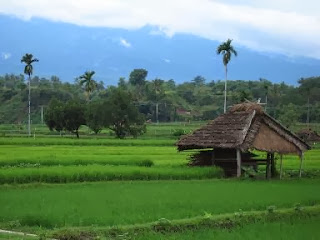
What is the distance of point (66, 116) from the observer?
61719 mm

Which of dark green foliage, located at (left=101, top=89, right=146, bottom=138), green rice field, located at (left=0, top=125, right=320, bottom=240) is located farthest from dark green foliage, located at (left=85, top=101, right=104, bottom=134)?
green rice field, located at (left=0, top=125, right=320, bottom=240)

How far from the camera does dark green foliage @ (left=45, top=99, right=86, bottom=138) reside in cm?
6147

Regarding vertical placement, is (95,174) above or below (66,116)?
below

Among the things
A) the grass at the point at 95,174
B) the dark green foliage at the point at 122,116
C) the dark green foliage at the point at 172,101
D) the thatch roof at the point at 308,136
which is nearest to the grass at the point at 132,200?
the grass at the point at 95,174

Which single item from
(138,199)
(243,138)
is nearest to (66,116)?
(243,138)

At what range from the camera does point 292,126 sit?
7050 cm

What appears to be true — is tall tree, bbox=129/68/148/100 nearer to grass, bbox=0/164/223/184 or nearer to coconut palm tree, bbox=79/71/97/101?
coconut palm tree, bbox=79/71/97/101

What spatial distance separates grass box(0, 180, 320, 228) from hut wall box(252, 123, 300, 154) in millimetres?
3136

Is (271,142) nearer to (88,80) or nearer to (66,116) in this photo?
(66,116)

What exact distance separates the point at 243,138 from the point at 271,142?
2022 mm

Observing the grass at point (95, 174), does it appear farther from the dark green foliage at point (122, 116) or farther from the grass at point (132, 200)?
the dark green foliage at point (122, 116)

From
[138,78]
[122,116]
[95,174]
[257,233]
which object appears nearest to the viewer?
[257,233]

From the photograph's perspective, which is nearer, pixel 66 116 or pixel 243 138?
pixel 243 138

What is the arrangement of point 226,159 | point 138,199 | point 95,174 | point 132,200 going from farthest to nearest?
point 226,159 < point 95,174 < point 138,199 < point 132,200
